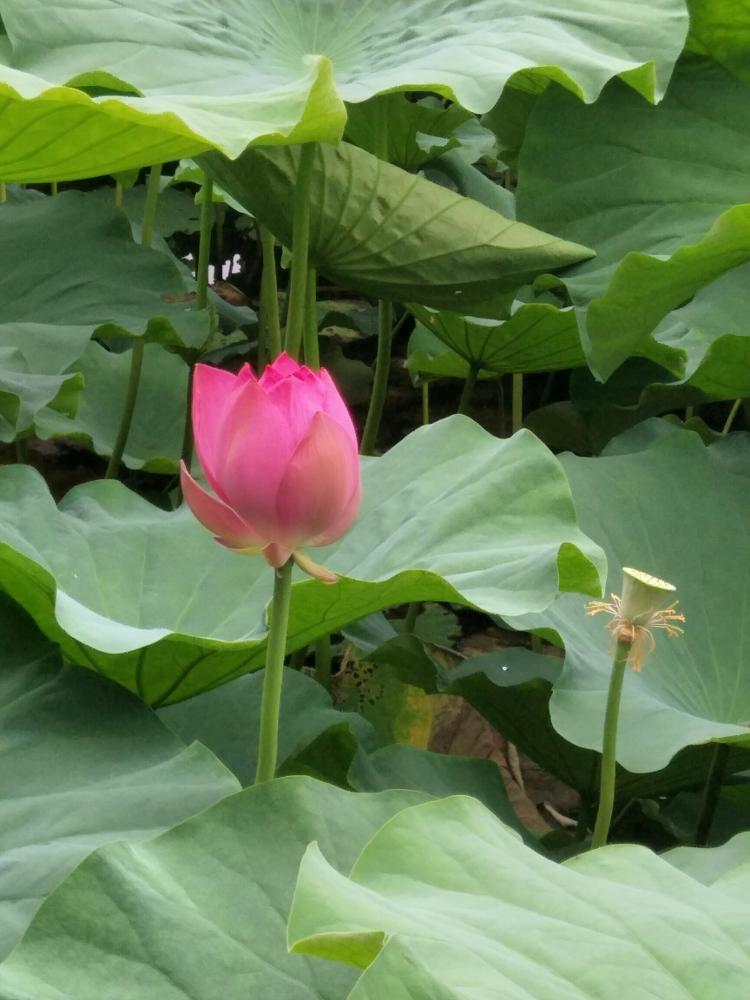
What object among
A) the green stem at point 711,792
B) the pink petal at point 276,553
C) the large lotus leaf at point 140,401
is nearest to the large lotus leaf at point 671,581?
the green stem at point 711,792

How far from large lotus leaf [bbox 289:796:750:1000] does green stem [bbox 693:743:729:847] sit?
0.53 meters

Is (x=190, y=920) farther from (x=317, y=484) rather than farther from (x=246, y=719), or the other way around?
(x=246, y=719)

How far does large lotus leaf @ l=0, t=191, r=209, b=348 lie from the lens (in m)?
1.59

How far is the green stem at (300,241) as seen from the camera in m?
1.17

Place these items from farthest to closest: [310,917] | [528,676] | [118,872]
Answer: [528,676]
[118,872]
[310,917]

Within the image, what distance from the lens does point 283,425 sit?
67cm

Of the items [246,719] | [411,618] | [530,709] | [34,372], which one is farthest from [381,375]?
[246,719]

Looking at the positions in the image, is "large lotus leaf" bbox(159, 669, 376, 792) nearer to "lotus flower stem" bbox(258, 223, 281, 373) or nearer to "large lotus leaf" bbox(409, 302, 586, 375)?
"lotus flower stem" bbox(258, 223, 281, 373)

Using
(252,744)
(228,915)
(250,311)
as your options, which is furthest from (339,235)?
(250,311)

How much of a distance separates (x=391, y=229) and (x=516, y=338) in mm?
305

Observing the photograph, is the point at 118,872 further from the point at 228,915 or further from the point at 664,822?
the point at 664,822

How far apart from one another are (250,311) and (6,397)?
1.06 m

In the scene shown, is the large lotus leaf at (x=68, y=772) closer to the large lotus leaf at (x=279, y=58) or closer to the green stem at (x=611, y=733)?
the green stem at (x=611, y=733)

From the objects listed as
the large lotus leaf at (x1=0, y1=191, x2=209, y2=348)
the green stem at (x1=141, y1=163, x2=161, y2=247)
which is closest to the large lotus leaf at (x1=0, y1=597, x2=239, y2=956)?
the large lotus leaf at (x1=0, y1=191, x2=209, y2=348)
